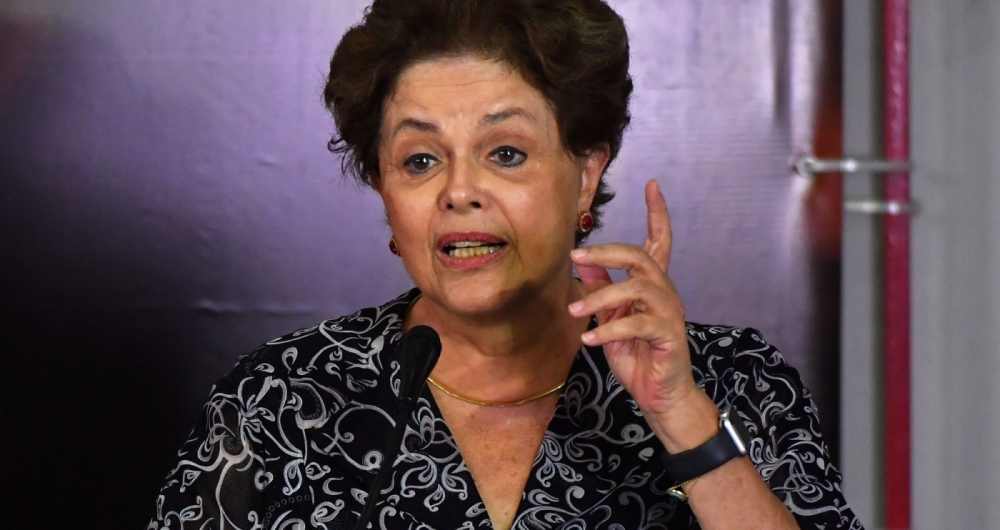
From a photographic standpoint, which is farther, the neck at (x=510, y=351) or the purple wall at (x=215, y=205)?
the purple wall at (x=215, y=205)

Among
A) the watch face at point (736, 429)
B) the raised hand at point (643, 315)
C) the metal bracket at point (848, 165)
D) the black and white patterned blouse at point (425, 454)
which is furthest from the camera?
the metal bracket at point (848, 165)

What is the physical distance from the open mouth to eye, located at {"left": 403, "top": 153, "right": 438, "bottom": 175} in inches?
5.1

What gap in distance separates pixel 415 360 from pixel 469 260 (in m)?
0.39

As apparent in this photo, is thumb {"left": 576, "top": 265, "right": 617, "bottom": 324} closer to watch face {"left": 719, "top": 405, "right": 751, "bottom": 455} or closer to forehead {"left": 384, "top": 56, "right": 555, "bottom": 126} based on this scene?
watch face {"left": 719, "top": 405, "right": 751, "bottom": 455}

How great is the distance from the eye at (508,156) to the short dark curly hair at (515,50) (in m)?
0.08

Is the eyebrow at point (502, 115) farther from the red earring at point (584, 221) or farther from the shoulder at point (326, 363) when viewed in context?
the shoulder at point (326, 363)

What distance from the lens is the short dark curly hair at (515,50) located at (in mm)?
1652

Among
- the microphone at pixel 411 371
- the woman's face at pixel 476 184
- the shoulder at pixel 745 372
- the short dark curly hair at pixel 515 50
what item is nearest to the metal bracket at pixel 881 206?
the shoulder at pixel 745 372

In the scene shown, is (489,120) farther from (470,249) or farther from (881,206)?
(881,206)

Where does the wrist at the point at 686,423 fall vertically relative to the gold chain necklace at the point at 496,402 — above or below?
above

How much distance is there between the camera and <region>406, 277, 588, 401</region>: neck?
1737 mm

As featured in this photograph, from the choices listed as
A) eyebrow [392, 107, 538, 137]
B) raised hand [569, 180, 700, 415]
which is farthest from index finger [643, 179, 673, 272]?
eyebrow [392, 107, 538, 137]

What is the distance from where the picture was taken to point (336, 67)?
178cm

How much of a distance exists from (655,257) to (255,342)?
4.44 ft
